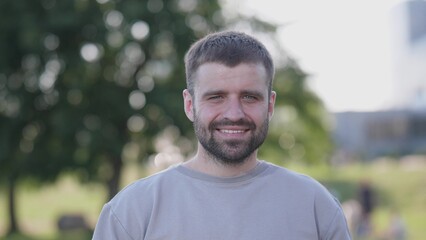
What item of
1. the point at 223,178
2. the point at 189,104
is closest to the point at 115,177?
the point at 189,104

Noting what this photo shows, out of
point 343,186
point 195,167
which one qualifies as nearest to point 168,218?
point 195,167

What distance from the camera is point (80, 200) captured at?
41.7 meters

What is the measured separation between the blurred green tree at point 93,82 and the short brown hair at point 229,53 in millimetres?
18178

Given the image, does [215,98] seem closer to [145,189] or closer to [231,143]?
[231,143]

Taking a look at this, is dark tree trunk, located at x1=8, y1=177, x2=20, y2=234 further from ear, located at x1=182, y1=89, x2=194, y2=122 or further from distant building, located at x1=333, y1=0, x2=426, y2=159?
distant building, located at x1=333, y1=0, x2=426, y2=159

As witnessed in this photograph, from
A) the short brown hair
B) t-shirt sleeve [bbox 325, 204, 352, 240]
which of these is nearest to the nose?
the short brown hair

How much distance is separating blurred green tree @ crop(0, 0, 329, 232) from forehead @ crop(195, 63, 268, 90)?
1826cm

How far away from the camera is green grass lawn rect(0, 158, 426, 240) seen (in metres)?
30.0

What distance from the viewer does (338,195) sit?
30188 mm

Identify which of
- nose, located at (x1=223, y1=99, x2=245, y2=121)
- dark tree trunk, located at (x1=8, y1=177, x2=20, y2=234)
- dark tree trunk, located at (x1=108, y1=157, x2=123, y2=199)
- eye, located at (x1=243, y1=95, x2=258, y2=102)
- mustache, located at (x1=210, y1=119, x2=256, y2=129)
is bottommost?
dark tree trunk, located at (x1=8, y1=177, x2=20, y2=234)

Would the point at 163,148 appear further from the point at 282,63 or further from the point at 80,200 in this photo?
the point at 80,200

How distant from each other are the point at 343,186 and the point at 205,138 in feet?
119

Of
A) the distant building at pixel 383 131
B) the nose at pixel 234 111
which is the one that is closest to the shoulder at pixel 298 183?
the nose at pixel 234 111

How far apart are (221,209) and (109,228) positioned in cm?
36
